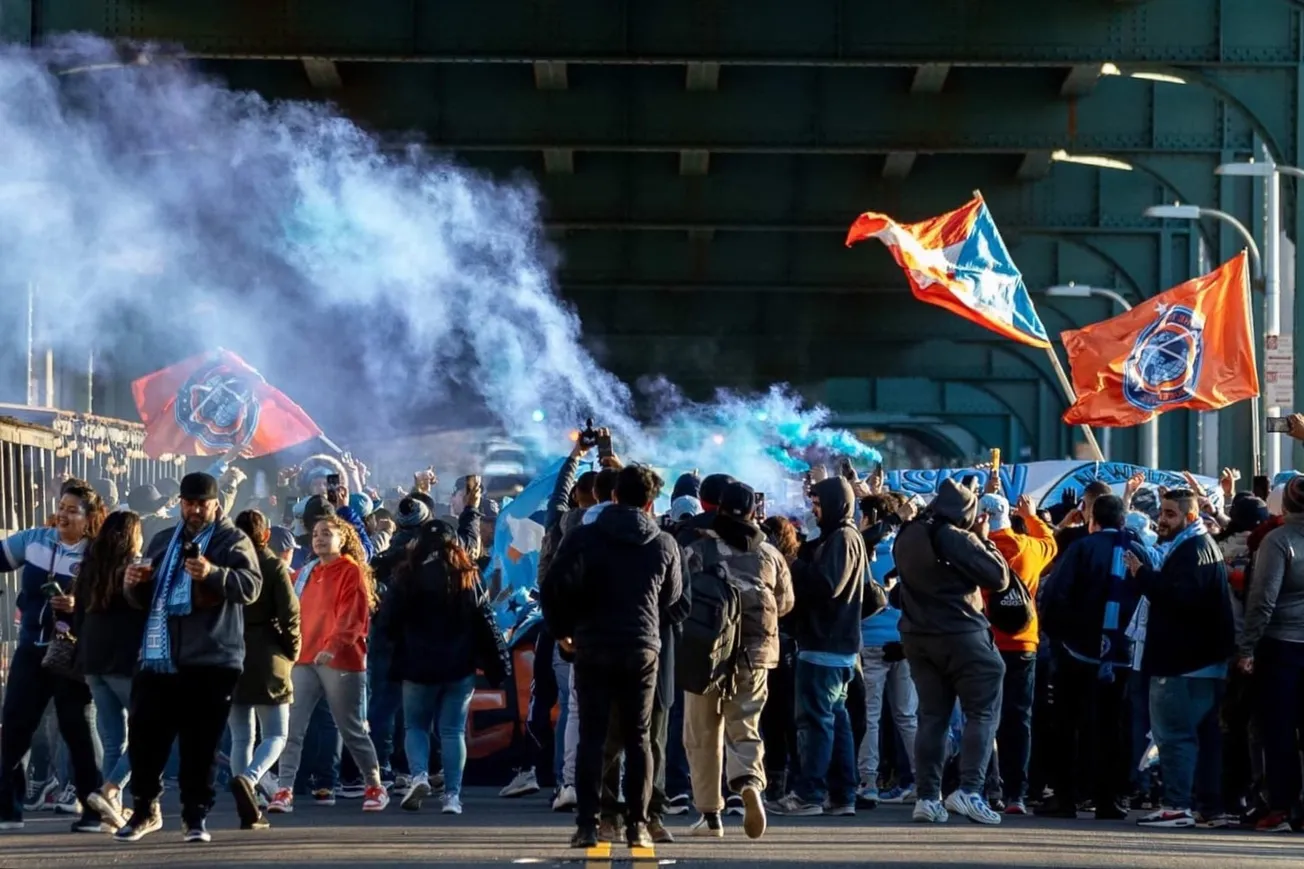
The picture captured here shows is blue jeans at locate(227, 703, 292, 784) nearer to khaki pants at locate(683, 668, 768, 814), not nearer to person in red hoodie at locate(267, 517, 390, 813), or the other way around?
person in red hoodie at locate(267, 517, 390, 813)

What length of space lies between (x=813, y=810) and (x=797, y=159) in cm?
1887

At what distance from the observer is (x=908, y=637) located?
14.1 meters

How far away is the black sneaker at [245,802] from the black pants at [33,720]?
2.58 ft

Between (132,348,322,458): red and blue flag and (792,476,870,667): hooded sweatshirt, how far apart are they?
433 inches

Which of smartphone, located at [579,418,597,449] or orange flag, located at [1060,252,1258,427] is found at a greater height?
orange flag, located at [1060,252,1258,427]

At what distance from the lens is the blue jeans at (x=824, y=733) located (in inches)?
573

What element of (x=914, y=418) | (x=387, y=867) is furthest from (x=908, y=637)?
(x=914, y=418)

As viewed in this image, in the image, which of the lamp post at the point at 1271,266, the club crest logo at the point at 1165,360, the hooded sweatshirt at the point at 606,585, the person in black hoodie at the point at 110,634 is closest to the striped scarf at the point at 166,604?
the person in black hoodie at the point at 110,634

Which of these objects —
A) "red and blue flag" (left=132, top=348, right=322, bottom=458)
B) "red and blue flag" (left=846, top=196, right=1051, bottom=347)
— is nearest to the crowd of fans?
"red and blue flag" (left=846, top=196, right=1051, bottom=347)

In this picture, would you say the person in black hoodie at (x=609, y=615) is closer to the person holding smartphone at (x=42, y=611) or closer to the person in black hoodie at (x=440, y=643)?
the person in black hoodie at (x=440, y=643)

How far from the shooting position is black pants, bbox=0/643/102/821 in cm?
1327

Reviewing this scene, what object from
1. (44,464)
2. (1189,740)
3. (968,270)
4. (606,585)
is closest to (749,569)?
(606,585)

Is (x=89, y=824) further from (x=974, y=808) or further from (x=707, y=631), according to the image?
(x=974, y=808)

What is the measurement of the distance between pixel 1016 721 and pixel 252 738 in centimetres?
447
